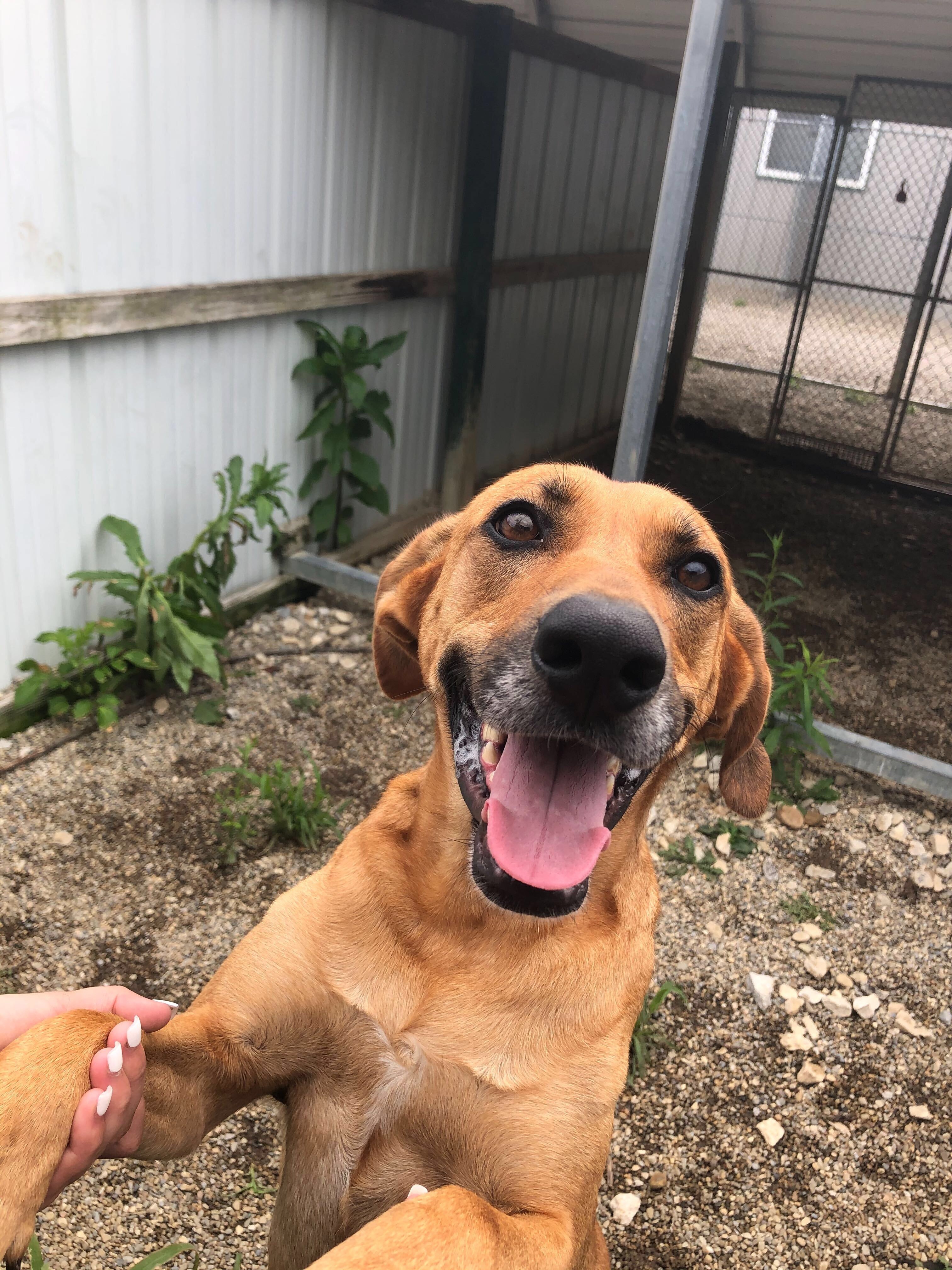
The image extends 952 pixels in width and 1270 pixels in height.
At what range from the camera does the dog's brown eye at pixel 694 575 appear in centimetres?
219

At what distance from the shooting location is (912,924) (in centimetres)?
392

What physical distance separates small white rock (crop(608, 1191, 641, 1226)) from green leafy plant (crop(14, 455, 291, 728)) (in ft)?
8.56

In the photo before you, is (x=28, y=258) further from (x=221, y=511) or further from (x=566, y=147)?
(x=566, y=147)

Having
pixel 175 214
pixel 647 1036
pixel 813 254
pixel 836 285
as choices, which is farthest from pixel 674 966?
pixel 836 285

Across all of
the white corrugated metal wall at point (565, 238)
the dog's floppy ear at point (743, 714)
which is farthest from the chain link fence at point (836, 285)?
the dog's floppy ear at point (743, 714)

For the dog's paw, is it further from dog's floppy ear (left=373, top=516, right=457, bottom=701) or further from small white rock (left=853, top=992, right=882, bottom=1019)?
small white rock (left=853, top=992, right=882, bottom=1019)

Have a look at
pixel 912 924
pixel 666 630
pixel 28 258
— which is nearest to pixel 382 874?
pixel 666 630

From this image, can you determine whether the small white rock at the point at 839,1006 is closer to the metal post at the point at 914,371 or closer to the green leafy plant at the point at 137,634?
the green leafy plant at the point at 137,634

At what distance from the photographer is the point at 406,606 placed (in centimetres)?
247

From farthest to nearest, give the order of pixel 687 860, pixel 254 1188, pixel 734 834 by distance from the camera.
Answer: pixel 734 834 → pixel 687 860 → pixel 254 1188

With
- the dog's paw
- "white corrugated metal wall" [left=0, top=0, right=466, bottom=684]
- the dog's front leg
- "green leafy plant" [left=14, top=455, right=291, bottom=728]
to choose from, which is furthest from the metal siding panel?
the dog's front leg

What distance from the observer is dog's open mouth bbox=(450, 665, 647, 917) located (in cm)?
188

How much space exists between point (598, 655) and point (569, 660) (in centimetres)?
5

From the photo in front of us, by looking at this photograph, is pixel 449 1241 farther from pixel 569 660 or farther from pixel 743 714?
pixel 743 714
